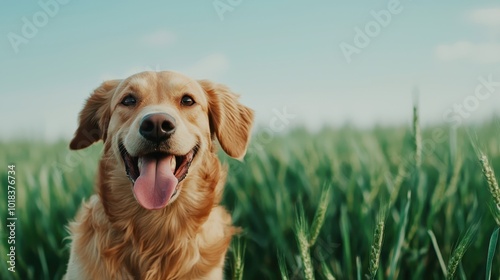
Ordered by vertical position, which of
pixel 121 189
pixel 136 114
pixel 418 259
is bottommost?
pixel 418 259

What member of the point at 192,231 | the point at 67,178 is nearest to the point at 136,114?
the point at 192,231

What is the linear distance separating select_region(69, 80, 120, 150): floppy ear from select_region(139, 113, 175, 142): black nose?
613mm

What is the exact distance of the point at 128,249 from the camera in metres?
2.92

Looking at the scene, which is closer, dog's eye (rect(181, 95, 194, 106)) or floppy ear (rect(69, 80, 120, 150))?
dog's eye (rect(181, 95, 194, 106))

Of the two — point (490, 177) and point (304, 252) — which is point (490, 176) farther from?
Answer: point (304, 252)

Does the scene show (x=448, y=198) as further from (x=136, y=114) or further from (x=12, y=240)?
(x=12, y=240)

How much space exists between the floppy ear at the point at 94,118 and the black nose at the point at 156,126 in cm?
61

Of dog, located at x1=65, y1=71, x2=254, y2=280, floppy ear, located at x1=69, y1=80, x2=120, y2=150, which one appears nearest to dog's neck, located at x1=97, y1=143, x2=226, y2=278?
dog, located at x1=65, y1=71, x2=254, y2=280

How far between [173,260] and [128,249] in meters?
0.24

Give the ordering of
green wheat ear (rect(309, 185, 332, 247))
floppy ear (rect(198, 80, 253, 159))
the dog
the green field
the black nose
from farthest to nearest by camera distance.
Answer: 1. the green field
2. floppy ear (rect(198, 80, 253, 159))
3. the dog
4. the black nose
5. green wheat ear (rect(309, 185, 332, 247))

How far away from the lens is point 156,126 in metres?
2.61

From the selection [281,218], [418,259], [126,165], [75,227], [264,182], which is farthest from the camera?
[264,182]

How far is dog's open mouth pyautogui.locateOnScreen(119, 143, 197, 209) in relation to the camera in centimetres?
270

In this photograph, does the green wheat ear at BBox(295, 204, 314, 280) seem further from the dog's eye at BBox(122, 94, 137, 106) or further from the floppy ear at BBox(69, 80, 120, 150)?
the floppy ear at BBox(69, 80, 120, 150)
